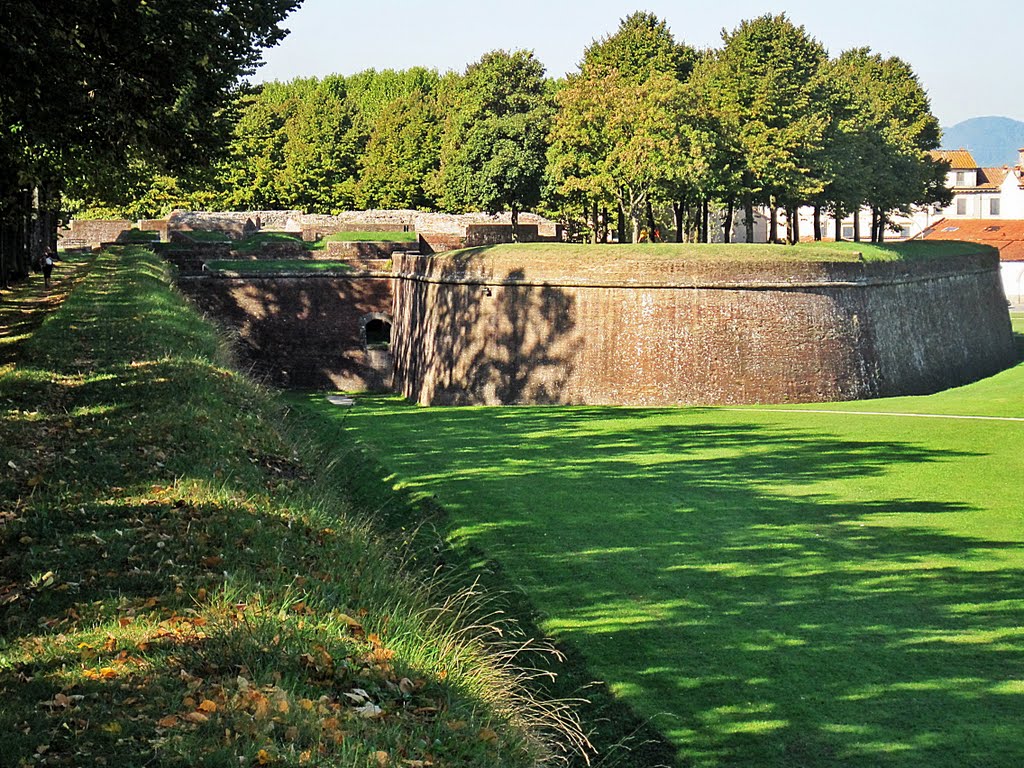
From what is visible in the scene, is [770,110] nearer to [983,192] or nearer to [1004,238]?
[1004,238]

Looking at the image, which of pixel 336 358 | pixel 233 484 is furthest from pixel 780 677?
pixel 336 358

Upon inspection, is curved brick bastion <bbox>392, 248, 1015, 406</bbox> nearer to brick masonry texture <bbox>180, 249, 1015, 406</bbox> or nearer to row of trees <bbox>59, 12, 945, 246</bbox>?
brick masonry texture <bbox>180, 249, 1015, 406</bbox>

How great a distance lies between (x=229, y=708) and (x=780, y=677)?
5.92 m

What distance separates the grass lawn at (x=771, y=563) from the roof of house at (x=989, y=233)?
145 feet

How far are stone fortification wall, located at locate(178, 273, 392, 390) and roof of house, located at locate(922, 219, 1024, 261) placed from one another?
38304 mm

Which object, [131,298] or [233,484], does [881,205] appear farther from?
[233,484]

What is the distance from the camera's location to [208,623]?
6.97 m

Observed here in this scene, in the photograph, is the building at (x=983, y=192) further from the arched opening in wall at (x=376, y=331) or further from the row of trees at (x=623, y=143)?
the arched opening in wall at (x=376, y=331)

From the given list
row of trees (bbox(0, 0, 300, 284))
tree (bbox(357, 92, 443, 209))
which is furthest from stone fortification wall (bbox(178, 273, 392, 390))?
tree (bbox(357, 92, 443, 209))

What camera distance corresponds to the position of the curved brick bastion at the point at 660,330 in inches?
1104

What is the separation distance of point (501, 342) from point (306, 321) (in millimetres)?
10145

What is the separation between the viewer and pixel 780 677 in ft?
34.4

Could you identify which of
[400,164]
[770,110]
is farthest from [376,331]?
[400,164]

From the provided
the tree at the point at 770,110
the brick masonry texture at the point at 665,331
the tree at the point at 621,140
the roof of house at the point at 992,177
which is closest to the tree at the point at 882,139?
the tree at the point at 770,110
